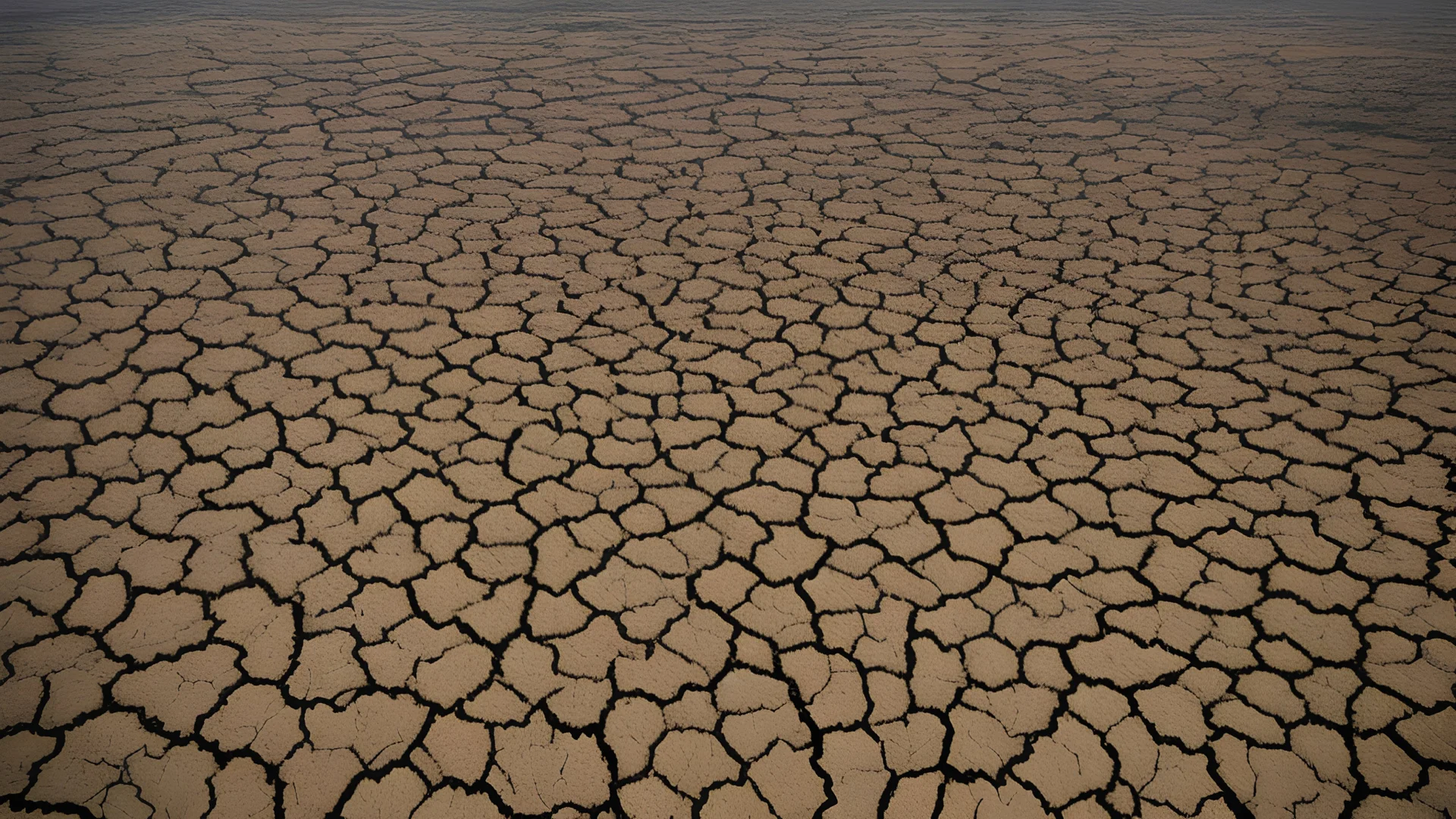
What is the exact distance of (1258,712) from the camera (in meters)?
1.83

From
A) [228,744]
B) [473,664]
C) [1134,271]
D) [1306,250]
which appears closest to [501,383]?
[473,664]

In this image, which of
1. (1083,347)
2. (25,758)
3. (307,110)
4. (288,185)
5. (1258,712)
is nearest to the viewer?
(25,758)

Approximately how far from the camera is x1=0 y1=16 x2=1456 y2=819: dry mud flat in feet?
5.73

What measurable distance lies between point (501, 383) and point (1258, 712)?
2216mm

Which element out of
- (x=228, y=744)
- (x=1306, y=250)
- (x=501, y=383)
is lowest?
(x=228, y=744)

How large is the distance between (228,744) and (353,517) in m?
0.67

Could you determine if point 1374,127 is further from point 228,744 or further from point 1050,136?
point 228,744

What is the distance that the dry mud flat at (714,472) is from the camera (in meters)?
1.75

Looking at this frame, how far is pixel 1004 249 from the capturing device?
3641mm

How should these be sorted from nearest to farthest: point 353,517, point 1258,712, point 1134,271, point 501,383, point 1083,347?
point 1258,712, point 353,517, point 501,383, point 1083,347, point 1134,271

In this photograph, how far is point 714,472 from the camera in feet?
A: 8.07

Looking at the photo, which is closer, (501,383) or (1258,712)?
(1258,712)

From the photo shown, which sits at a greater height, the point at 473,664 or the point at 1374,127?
Result: the point at 1374,127

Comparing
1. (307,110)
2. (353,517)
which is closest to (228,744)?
(353,517)
